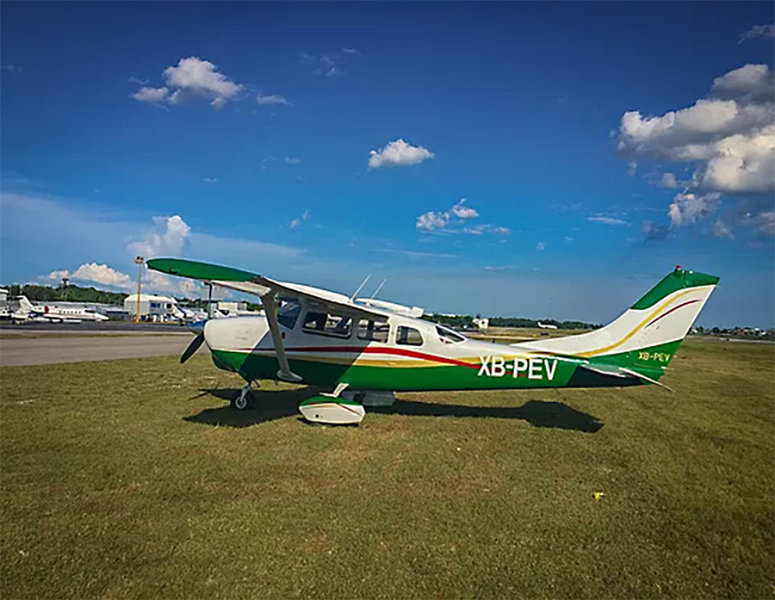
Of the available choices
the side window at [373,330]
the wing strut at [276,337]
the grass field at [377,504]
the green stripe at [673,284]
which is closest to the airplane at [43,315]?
the grass field at [377,504]

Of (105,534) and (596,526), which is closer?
(105,534)

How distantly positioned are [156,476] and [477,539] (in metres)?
3.66

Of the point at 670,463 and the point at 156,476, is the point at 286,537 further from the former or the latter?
the point at 670,463

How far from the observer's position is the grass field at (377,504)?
3.84 meters

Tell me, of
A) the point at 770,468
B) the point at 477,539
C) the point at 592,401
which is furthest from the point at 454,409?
the point at 477,539

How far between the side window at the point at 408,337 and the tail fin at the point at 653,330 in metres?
2.06

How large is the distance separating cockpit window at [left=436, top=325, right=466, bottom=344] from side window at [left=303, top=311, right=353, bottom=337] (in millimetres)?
1629

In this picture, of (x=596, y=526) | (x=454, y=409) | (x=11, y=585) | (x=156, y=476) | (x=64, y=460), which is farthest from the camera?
(x=454, y=409)

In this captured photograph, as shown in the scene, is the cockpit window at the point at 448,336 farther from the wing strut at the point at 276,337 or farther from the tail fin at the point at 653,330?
the wing strut at the point at 276,337

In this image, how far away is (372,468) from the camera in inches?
252

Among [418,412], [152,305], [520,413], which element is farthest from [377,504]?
[152,305]

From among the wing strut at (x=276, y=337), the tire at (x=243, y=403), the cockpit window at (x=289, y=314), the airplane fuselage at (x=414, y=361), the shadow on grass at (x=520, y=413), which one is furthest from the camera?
the tire at (x=243, y=403)

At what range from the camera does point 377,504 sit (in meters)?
5.22

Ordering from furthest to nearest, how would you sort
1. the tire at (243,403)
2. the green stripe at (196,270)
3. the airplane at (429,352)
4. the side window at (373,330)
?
the tire at (243,403) → the side window at (373,330) → the airplane at (429,352) → the green stripe at (196,270)
